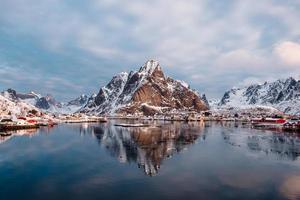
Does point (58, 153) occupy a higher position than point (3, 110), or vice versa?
point (3, 110)

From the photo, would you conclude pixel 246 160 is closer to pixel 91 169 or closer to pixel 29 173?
pixel 91 169

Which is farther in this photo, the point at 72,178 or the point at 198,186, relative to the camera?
the point at 72,178

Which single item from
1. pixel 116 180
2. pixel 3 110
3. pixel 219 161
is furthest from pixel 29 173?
pixel 3 110

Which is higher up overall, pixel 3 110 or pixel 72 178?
pixel 3 110

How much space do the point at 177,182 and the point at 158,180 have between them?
1.95 m

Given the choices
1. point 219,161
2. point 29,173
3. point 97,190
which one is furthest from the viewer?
point 219,161

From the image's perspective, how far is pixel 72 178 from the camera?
32.6 metres


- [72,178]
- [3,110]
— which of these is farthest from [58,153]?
[3,110]

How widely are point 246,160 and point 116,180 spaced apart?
21.3m

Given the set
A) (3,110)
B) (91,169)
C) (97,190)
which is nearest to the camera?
(97,190)

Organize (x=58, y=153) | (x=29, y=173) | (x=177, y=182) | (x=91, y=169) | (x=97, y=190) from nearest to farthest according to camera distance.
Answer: (x=97, y=190), (x=177, y=182), (x=29, y=173), (x=91, y=169), (x=58, y=153)

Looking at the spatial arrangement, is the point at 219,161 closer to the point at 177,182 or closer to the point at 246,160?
the point at 246,160

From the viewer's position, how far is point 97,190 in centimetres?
2797

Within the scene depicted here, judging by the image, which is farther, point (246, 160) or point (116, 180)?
point (246, 160)
